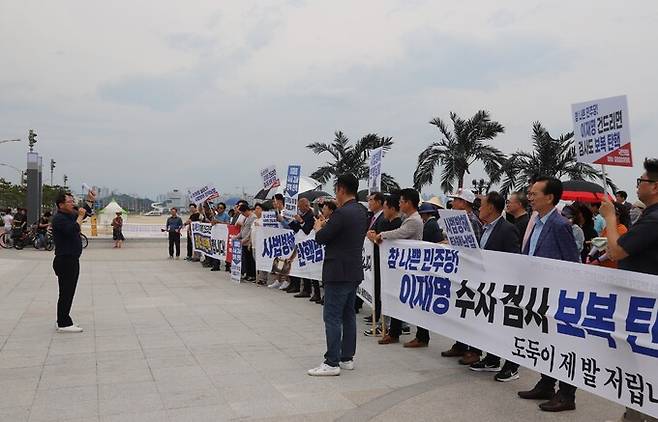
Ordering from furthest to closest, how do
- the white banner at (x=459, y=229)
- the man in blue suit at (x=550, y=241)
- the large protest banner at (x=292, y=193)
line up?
the large protest banner at (x=292, y=193), the white banner at (x=459, y=229), the man in blue suit at (x=550, y=241)

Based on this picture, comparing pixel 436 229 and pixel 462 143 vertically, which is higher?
pixel 462 143

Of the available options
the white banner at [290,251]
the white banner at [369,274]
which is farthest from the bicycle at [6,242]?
the white banner at [369,274]

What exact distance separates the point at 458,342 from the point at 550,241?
2055mm

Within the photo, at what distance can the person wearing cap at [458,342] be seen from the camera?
19.4 feet

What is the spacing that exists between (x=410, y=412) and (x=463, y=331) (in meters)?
1.30

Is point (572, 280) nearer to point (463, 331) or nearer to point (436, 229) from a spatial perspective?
point (463, 331)

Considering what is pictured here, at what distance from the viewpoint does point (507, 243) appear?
5336 mm

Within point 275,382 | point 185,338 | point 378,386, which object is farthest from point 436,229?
point 185,338

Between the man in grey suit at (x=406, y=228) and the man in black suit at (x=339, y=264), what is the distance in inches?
46.0

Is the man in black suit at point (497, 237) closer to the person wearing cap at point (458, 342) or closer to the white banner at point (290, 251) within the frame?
the person wearing cap at point (458, 342)

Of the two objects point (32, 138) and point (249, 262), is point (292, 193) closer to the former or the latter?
point (249, 262)

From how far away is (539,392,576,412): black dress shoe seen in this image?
4469 mm

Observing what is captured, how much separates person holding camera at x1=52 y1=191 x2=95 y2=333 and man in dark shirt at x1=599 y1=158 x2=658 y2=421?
6.13 metres

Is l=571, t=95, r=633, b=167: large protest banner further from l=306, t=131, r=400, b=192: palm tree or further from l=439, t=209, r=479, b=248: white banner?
l=306, t=131, r=400, b=192: palm tree
